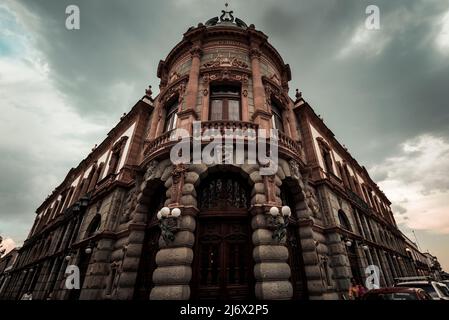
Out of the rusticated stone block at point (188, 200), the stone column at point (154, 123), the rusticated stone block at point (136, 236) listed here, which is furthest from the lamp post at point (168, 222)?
the stone column at point (154, 123)

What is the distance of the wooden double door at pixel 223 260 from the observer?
6.89 meters

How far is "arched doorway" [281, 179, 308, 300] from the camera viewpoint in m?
8.09

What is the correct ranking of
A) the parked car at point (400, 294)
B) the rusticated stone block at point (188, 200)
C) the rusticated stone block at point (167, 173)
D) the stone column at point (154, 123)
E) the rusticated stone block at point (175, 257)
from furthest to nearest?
the stone column at point (154, 123)
the rusticated stone block at point (167, 173)
the rusticated stone block at point (188, 200)
the rusticated stone block at point (175, 257)
the parked car at point (400, 294)

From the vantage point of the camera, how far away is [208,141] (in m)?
8.54

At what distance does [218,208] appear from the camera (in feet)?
27.0

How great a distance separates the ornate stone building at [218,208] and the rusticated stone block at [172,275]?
28mm

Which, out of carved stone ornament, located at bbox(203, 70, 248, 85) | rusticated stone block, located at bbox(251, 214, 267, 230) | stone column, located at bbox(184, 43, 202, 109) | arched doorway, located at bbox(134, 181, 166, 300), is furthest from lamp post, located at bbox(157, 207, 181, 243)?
carved stone ornament, located at bbox(203, 70, 248, 85)

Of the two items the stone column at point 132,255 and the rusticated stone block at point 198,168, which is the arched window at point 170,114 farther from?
the stone column at point 132,255

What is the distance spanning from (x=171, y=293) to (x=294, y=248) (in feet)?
17.3

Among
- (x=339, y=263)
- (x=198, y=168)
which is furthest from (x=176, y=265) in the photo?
(x=339, y=263)

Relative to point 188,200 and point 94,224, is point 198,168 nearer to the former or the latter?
point 188,200
